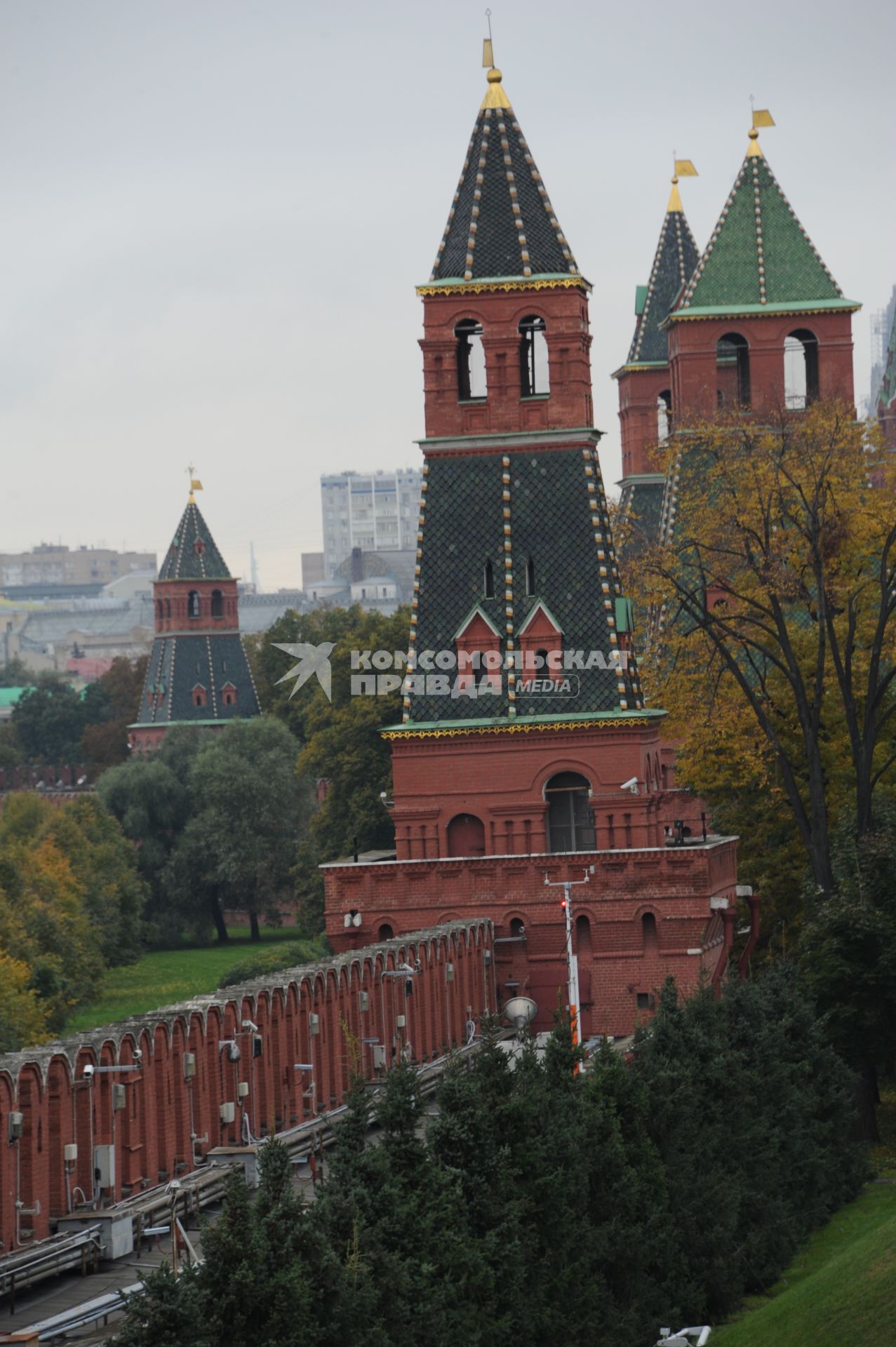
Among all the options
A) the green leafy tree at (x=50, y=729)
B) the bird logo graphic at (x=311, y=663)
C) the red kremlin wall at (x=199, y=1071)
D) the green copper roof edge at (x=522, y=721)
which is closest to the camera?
the red kremlin wall at (x=199, y=1071)

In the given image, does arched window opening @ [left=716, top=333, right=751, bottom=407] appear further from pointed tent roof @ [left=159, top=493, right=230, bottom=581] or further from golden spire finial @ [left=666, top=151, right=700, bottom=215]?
pointed tent roof @ [left=159, top=493, right=230, bottom=581]

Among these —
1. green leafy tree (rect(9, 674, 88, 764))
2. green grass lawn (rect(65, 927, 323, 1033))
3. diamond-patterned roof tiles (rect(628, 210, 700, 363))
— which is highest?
diamond-patterned roof tiles (rect(628, 210, 700, 363))

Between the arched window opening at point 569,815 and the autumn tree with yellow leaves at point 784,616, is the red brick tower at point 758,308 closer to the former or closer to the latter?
the autumn tree with yellow leaves at point 784,616

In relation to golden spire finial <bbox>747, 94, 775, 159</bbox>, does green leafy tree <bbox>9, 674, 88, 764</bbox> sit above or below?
below

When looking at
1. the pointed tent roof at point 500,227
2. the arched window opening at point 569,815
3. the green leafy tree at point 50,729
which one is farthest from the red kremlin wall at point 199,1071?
the green leafy tree at point 50,729

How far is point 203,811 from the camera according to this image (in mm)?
99375

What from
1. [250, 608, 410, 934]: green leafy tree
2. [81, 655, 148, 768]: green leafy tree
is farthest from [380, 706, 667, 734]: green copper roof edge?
[81, 655, 148, 768]: green leafy tree

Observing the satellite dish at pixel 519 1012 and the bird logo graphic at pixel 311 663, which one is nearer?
the satellite dish at pixel 519 1012

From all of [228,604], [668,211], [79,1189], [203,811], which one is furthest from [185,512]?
[79,1189]

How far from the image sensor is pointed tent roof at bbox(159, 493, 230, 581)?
114 metres

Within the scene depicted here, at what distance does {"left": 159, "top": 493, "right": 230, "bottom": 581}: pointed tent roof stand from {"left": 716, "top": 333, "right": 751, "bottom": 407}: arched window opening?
54.5m

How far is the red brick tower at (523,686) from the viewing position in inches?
1581

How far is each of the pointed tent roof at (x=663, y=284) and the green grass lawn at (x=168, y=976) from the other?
1987cm

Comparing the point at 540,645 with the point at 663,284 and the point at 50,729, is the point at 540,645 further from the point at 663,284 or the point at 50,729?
the point at 50,729
